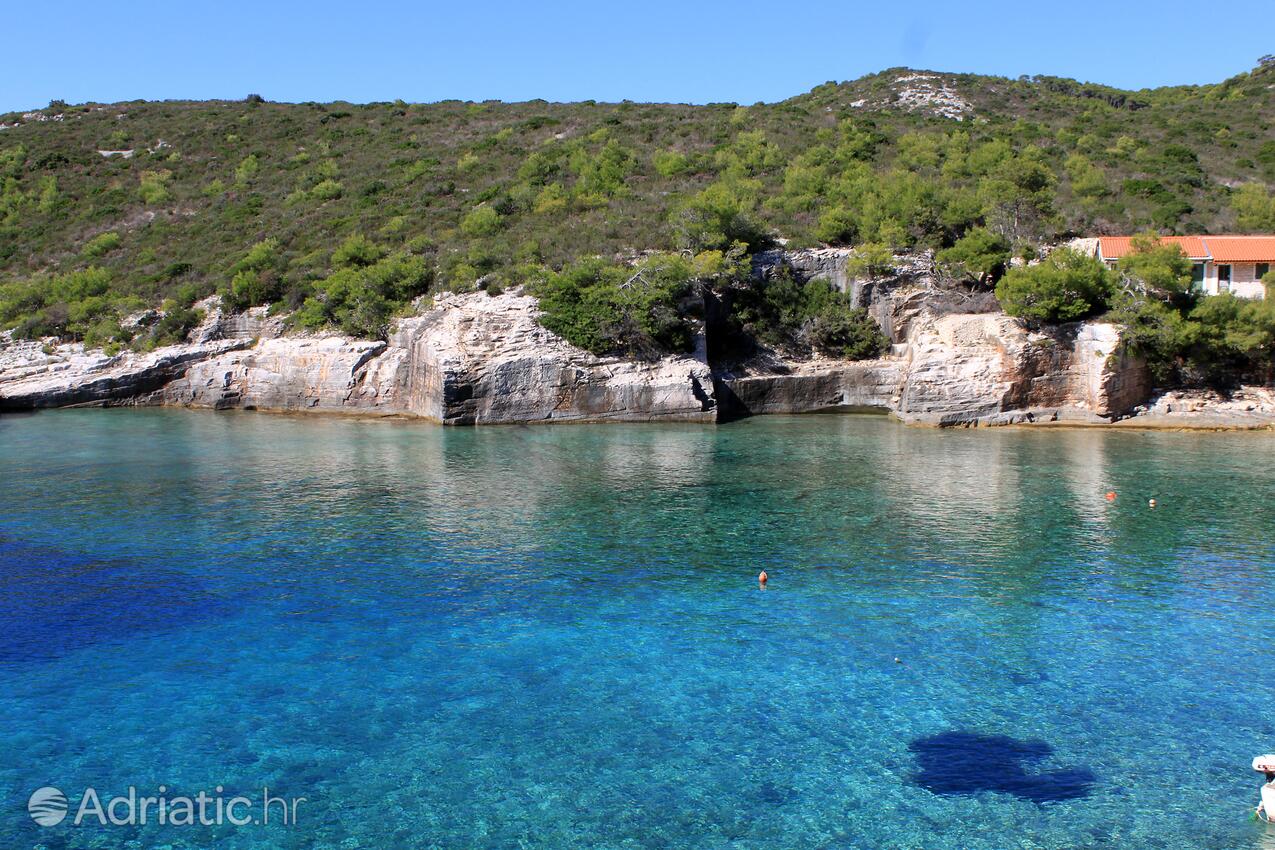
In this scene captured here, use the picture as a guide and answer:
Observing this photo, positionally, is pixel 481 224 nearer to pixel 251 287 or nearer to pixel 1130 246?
pixel 251 287

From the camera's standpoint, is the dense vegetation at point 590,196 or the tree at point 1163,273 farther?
the dense vegetation at point 590,196

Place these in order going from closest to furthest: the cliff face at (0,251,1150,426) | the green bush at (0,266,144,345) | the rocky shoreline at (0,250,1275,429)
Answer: the rocky shoreline at (0,250,1275,429)
the cliff face at (0,251,1150,426)
the green bush at (0,266,144,345)

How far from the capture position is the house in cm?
3400

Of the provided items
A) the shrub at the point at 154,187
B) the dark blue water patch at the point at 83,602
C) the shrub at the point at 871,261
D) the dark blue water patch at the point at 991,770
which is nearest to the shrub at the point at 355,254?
the shrub at the point at 154,187

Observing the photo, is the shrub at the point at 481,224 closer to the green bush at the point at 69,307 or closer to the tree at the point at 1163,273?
the green bush at the point at 69,307

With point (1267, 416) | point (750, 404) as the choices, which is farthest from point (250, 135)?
point (1267, 416)

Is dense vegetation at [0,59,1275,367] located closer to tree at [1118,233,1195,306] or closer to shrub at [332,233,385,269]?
shrub at [332,233,385,269]

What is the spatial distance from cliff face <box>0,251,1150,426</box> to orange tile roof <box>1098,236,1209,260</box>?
567cm

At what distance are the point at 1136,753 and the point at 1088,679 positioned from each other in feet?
5.90

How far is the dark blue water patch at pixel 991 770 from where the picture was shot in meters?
8.61

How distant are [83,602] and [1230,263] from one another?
36820 mm

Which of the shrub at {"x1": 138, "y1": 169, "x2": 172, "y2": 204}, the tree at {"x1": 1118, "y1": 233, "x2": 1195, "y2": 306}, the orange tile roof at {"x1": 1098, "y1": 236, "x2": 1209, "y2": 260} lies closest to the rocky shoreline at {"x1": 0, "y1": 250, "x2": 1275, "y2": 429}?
the tree at {"x1": 1118, "y1": 233, "x2": 1195, "y2": 306}

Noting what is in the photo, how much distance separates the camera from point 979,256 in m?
35.5

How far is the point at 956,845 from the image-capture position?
7789 mm
